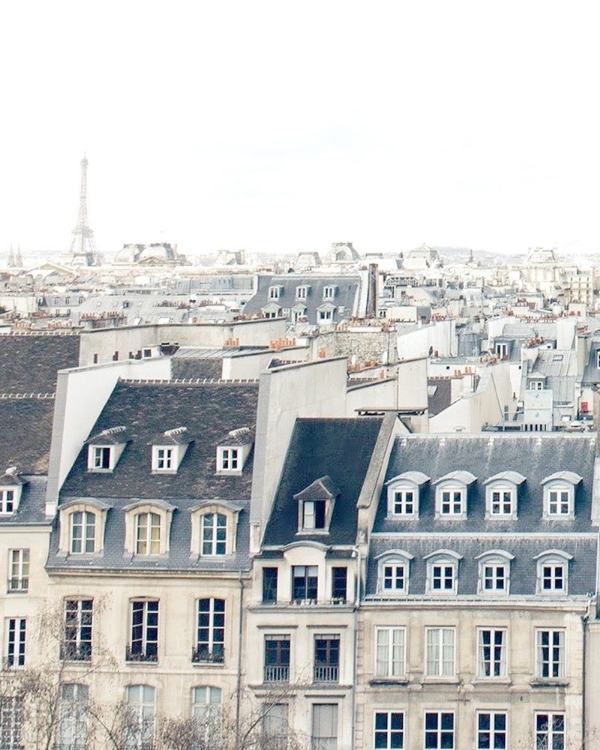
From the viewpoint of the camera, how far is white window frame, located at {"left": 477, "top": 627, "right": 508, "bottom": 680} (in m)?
45.8

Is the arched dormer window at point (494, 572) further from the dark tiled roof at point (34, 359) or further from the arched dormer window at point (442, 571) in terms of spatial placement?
the dark tiled roof at point (34, 359)

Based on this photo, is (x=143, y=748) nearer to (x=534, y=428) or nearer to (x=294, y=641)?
(x=294, y=641)

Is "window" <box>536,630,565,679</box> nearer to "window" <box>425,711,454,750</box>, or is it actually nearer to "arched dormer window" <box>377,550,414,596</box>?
"window" <box>425,711,454,750</box>

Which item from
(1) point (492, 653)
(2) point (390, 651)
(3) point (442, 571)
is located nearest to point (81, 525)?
(2) point (390, 651)

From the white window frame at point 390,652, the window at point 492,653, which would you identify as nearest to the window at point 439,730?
the white window frame at point 390,652

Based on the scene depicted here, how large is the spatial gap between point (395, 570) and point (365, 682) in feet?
7.92

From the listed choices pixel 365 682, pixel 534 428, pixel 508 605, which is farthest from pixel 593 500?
pixel 534 428

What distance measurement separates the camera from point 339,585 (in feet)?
154

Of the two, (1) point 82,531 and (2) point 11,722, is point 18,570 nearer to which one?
(1) point 82,531

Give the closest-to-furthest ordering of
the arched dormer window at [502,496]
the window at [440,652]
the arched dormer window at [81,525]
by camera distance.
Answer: the window at [440,652], the arched dormer window at [502,496], the arched dormer window at [81,525]

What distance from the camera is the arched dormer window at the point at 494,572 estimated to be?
4638cm

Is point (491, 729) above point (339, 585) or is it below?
below

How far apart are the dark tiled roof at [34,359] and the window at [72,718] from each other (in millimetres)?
11964

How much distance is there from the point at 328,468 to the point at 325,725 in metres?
5.94
